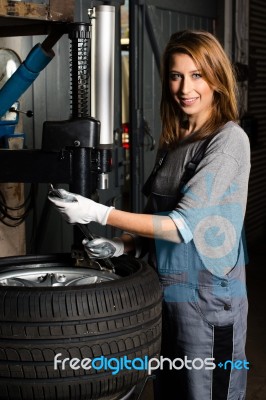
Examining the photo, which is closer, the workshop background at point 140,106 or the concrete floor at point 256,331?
the workshop background at point 140,106

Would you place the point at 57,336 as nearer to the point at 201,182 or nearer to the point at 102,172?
the point at 102,172

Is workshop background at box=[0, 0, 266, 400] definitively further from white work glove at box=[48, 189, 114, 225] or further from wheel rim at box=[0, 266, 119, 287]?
wheel rim at box=[0, 266, 119, 287]

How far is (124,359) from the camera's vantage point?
1.77 metres

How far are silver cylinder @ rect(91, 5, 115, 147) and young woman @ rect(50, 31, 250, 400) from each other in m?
0.27

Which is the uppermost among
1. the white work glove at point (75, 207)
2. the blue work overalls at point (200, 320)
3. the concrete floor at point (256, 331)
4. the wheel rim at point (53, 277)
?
the white work glove at point (75, 207)

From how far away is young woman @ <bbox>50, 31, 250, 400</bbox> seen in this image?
2.03 m

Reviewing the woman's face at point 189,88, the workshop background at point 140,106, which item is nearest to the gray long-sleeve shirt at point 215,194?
the woman's face at point 189,88

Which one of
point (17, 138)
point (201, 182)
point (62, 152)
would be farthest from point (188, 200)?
point (17, 138)

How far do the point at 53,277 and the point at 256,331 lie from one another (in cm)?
284

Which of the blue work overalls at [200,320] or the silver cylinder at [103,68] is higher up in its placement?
the silver cylinder at [103,68]

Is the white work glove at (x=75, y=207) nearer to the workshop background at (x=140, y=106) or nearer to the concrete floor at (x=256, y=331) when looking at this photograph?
the workshop background at (x=140, y=106)

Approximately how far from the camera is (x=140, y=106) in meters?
4.78

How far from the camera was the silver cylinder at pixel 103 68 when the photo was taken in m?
1.89

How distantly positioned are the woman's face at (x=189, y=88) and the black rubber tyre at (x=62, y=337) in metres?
0.70
